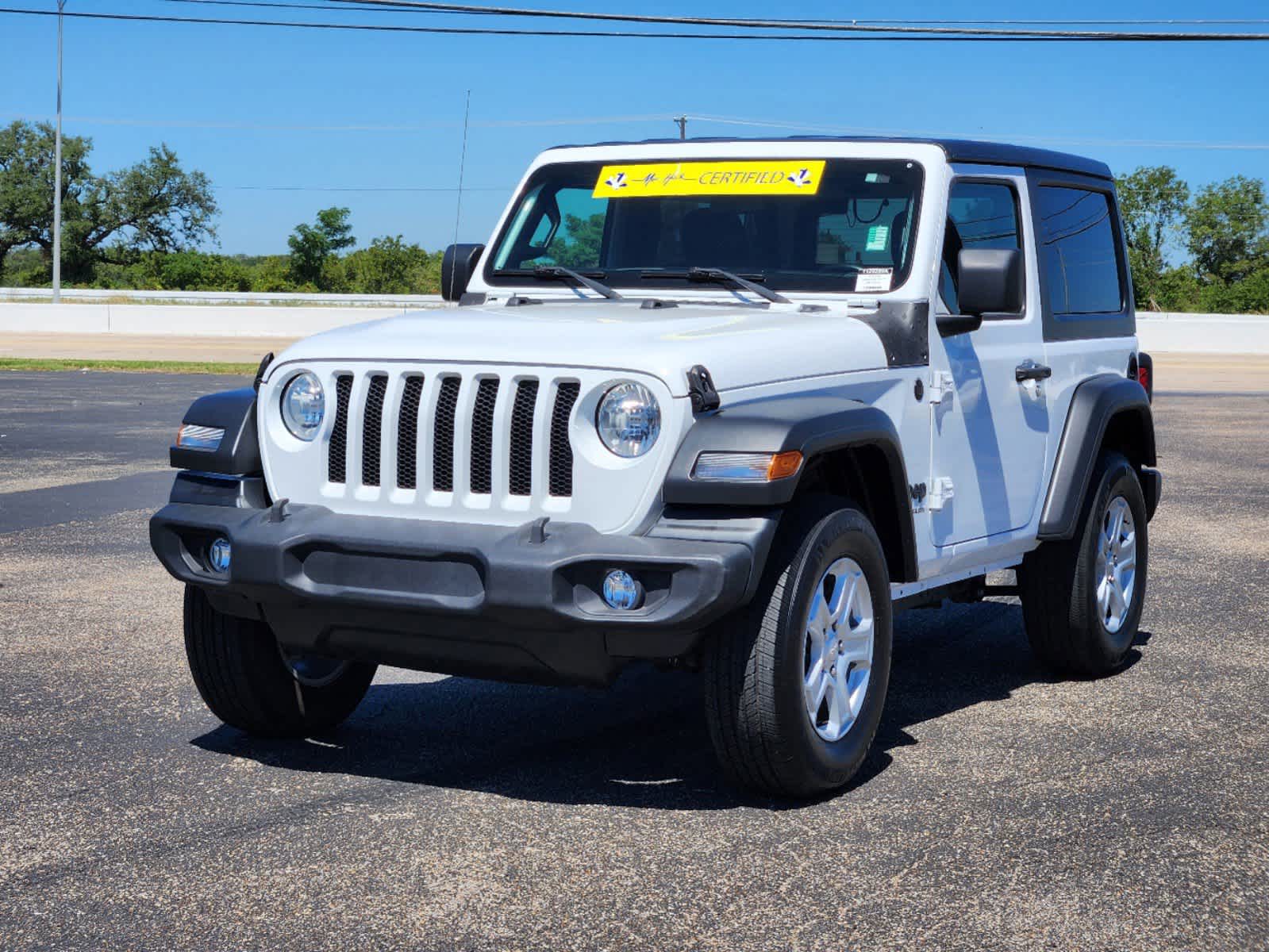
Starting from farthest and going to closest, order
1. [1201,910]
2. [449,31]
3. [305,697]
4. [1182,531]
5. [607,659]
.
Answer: [449,31] → [1182,531] → [305,697] → [607,659] → [1201,910]

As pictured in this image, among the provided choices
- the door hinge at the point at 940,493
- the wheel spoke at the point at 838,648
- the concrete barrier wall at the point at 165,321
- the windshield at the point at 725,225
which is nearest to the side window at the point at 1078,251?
the windshield at the point at 725,225

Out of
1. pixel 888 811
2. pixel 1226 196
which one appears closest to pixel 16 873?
pixel 888 811

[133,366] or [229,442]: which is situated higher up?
[229,442]

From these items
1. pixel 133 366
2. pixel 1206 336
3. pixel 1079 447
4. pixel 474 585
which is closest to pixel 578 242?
pixel 1079 447

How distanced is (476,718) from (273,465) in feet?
4.85

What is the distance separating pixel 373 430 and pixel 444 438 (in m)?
0.25

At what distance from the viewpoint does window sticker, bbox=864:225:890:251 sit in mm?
5750

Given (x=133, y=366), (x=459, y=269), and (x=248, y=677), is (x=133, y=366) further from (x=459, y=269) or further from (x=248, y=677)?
(x=248, y=677)

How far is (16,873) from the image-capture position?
4.29 meters

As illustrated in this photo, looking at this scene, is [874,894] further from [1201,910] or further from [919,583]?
[919,583]

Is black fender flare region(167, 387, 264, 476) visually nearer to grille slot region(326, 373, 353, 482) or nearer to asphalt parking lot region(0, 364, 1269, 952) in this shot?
grille slot region(326, 373, 353, 482)

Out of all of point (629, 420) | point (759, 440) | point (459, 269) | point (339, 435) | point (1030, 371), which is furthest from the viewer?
point (459, 269)

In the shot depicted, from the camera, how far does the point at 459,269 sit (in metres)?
6.46

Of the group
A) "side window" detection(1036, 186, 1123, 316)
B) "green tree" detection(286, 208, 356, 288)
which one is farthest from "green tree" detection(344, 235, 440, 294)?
"side window" detection(1036, 186, 1123, 316)
